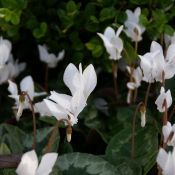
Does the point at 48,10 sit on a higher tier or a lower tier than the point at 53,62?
higher

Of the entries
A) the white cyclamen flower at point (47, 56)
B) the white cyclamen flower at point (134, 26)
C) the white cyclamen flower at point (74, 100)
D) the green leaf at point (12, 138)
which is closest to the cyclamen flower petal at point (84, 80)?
the white cyclamen flower at point (74, 100)

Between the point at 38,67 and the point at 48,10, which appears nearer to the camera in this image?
the point at 48,10

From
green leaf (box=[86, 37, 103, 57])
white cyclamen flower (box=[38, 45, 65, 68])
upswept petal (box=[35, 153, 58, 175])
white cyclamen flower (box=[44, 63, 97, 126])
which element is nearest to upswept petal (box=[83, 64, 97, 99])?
white cyclamen flower (box=[44, 63, 97, 126])

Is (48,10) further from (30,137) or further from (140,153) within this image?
(140,153)

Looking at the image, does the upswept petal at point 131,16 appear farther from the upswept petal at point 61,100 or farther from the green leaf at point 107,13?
the upswept petal at point 61,100

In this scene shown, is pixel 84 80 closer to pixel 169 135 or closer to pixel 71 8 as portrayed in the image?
pixel 169 135

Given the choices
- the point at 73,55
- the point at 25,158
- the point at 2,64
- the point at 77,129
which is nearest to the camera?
the point at 25,158

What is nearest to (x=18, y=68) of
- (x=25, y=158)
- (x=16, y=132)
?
(x=16, y=132)

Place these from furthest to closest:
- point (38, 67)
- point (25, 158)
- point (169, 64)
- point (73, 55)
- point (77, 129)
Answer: point (38, 67) → point (73, 55) → point (77, 129) → point (169, 64) → point (25, 158)
